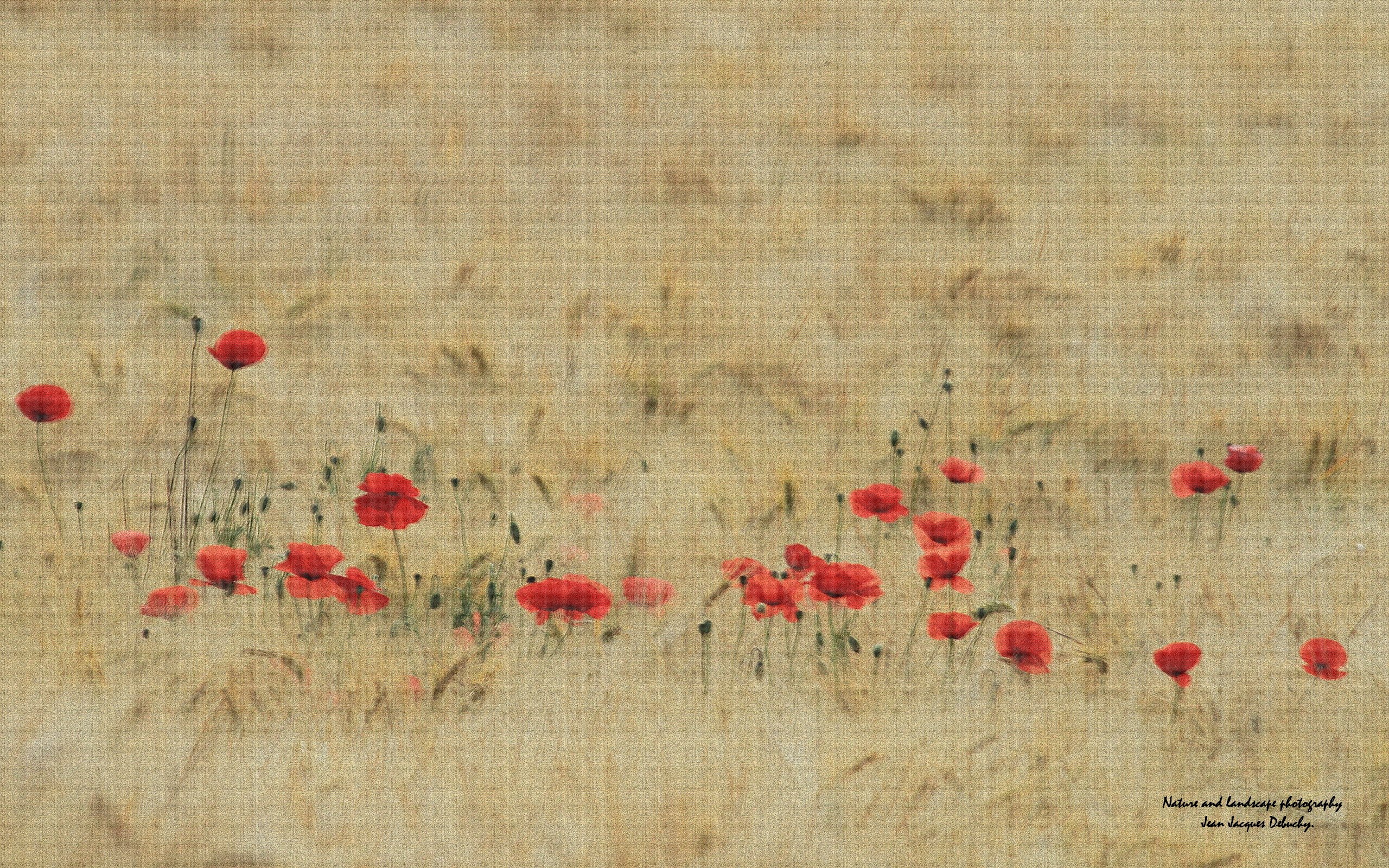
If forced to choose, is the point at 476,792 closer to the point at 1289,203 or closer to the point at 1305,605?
the point at 1305,605

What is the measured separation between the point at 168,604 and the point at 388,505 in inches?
15.1

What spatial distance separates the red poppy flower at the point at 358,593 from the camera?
7.02 ft

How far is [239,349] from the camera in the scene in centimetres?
231

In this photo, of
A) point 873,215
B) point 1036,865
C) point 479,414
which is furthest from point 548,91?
point 1036,865

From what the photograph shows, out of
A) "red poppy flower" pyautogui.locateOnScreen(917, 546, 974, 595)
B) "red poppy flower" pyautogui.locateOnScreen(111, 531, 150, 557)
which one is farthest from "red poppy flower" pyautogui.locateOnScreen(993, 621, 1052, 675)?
"red poppy flower" pyautogui.locateOnScreen(111, 531, 150, 557)

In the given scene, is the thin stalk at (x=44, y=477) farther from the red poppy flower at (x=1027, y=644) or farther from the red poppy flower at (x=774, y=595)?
the red poppy flower at (x=1027, y=644)

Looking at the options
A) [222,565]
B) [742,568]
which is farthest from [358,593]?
[742,568]

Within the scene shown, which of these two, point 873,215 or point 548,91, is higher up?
point 548,91

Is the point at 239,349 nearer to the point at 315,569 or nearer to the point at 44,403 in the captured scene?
the point at 44,403

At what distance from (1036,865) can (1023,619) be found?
0.56 m

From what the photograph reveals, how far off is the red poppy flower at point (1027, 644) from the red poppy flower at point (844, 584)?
0.22 meters

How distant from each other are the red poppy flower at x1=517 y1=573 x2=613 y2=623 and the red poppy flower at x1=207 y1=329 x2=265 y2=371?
0.69m

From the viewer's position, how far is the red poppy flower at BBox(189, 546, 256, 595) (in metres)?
2.15

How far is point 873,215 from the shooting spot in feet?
11.7
